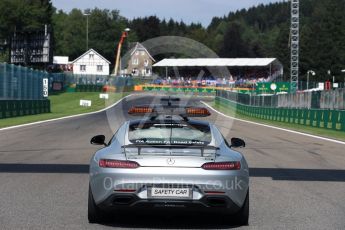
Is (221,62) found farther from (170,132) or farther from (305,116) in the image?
(170,132)

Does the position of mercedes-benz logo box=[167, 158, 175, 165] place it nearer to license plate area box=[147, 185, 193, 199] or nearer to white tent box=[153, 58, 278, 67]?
license plate area box=[147, 185, 193, 199]

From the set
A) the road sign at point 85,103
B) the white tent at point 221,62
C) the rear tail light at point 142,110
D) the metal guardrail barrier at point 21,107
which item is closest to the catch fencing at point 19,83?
the metal guardrail barrier at point 21,107

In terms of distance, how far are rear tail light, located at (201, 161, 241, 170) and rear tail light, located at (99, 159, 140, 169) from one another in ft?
2.21

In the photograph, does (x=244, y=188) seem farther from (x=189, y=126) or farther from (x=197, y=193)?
(x=189, y=126)

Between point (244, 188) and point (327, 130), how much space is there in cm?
2366

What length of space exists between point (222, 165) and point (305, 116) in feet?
96.0

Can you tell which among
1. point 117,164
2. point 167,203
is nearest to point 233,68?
point 117,164

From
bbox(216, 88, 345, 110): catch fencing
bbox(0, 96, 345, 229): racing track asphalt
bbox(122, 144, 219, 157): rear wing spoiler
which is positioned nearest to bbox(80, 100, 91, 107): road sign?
bbox(216, 88, 345, 110): catch fencing

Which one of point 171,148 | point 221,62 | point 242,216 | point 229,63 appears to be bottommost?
point 242,216

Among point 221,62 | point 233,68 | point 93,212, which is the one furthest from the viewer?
point 233,68

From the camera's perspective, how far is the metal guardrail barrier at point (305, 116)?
2952 centimetres

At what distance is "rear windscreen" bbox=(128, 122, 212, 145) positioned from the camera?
7.73 metres

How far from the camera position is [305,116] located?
3562 cm

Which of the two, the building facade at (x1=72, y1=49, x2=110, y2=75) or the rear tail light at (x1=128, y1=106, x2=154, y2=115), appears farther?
the building facade at (x1=72, y1=49, x2=110, y2=75)
